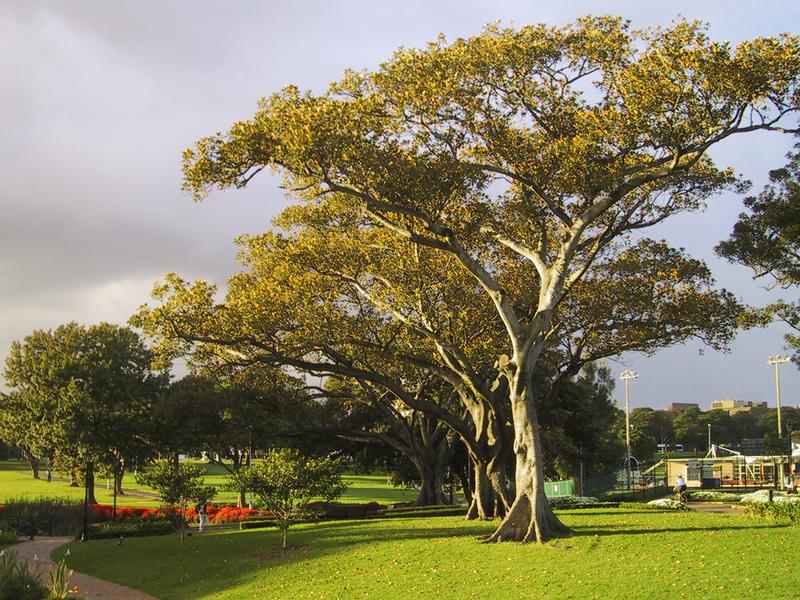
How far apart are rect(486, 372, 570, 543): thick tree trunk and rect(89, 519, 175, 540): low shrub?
16.8 m

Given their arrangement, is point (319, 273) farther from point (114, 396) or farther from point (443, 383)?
point (114, 396)

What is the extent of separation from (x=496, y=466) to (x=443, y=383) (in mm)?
10254

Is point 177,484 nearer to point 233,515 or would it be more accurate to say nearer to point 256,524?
point 256,524

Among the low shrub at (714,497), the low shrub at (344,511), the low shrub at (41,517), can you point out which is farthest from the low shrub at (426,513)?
the low shrub at (41,517)

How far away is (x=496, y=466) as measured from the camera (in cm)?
2308

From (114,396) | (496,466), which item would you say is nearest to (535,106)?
(496,466)

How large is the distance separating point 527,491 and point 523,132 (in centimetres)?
871

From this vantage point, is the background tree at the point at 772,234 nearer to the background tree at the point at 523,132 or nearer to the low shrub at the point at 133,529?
the background tree at the point at 523,132

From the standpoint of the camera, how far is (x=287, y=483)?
19.4 m

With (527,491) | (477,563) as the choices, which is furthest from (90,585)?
(527,491)

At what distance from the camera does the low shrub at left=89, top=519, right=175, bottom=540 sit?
28.8 metres

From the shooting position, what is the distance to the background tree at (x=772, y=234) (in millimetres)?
25297

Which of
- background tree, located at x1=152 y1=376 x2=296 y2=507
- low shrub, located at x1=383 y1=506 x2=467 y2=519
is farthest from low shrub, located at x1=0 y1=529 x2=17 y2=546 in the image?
low shrub, located at x1=383 y1=506 x2=467 y2=519

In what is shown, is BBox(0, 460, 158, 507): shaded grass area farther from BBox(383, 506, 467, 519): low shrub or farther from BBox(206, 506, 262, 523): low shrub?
BBox(383, 506, 467, 519): low shrub
